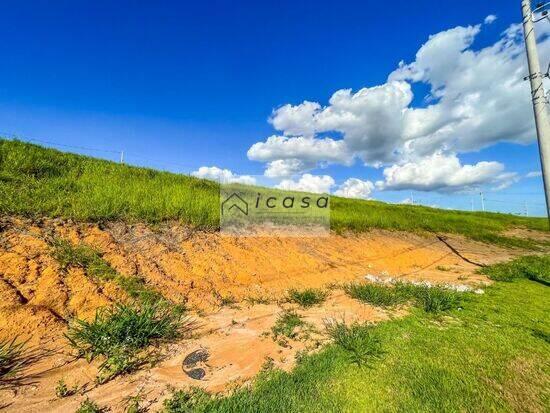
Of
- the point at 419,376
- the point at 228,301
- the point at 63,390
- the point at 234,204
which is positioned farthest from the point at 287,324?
the point at 234,204

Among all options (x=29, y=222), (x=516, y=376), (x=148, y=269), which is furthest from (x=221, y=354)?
(x=29, y=222)

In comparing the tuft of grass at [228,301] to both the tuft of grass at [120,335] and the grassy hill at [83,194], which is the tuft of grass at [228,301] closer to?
the tuft of grass at [120,335]

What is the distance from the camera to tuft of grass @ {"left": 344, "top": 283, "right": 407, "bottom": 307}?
556cm

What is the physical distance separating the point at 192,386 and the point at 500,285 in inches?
289

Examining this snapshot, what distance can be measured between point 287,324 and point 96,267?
3.15 meters

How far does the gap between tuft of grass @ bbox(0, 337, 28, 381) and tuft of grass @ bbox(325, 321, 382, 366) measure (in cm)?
349

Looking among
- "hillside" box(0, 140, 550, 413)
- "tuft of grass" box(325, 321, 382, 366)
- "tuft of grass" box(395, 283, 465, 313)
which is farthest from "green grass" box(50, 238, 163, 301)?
"tuft of grass" box(395, 283, 465, 313)

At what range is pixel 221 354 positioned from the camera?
147 inches

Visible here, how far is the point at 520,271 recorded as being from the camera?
8.79 m

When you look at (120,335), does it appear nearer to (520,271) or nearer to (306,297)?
(306,297)

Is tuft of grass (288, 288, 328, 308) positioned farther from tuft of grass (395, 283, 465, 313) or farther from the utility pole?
the utility pole

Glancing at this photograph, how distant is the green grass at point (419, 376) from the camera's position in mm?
2807
